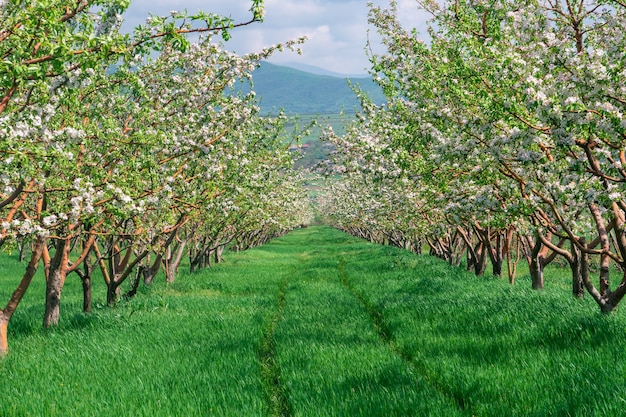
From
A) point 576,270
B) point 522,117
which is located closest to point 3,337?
point 522,117

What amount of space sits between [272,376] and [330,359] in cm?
112

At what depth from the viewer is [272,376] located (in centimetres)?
911

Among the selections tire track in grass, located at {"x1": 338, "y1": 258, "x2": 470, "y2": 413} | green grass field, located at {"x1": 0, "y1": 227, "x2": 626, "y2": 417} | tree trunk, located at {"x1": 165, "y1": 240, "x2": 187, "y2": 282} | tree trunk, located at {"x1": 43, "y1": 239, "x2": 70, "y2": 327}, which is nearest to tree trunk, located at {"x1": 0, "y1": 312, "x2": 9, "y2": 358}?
green grass field, located at {"x1": 0, "y1": 227, "x2": 626, "y2": 417}

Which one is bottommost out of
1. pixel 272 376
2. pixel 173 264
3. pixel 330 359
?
pixel 272 376

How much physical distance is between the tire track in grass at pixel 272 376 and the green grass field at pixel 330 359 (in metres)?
A: 0.03

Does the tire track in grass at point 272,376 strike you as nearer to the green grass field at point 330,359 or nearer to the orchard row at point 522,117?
the green grass field at point 330,359

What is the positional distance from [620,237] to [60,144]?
992 cm

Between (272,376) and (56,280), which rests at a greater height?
(56,280)

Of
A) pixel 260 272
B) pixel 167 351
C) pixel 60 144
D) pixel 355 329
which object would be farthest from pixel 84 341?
pixel 260 272

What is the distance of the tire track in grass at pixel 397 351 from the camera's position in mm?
7465

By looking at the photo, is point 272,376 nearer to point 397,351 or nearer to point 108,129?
point 397,351

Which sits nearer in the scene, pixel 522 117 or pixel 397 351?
pixel 522 117

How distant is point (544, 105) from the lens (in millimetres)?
6715

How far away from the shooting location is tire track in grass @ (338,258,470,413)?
746cm
